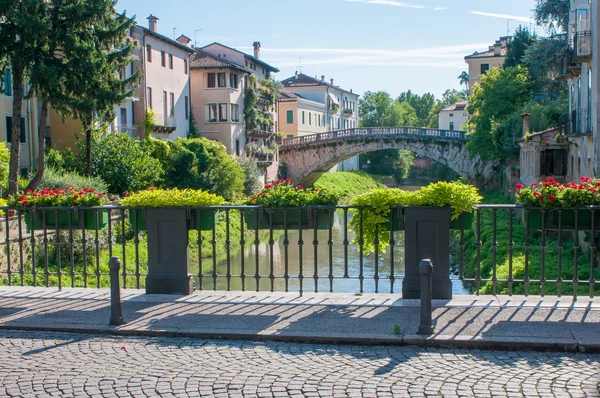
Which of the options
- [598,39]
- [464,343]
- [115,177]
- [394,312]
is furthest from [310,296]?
[115,177]

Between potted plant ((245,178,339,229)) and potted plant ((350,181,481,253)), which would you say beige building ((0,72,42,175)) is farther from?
potted plant ((350,181,481,253))

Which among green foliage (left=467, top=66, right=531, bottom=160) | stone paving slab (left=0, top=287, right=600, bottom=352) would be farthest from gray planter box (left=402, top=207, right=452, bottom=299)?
green foliage (left=467, top=66, right=531, bottom=160)

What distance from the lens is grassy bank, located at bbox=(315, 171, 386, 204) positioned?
68319 mm

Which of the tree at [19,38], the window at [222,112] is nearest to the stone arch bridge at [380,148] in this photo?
the window at [222,112]

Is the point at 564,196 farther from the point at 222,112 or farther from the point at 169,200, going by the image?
the point at 222,112

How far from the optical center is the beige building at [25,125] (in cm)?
3198

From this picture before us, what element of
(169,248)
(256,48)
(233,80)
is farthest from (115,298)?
(256,48)

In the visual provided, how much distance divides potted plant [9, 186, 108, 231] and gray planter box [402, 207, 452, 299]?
14.2ft

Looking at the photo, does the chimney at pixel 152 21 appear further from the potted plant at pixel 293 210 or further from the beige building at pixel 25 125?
the potted plant at pixel 293 210

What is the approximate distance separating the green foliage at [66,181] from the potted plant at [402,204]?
69.1 ft

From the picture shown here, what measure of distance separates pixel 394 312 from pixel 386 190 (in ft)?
5.55

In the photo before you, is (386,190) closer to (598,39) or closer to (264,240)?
(598,39)

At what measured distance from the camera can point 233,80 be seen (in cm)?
5353

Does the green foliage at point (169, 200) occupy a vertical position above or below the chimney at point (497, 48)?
below
